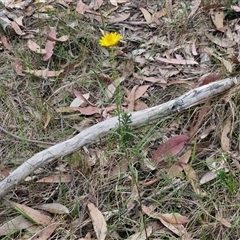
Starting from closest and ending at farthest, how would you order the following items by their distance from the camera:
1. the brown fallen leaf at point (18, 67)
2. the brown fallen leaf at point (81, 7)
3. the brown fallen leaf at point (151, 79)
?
1. the brown fallen leaf at point (151, 79)
2. the brown fallen leaf at point (18, 67)
3. the brown fallen leaf at point (81, 7)

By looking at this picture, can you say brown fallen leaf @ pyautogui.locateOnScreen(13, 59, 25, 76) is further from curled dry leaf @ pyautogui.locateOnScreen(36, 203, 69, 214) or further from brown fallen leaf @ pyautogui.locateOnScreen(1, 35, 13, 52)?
curled dry leaf @ pyautogui.locateOnScreen(36, 203, 69, 214)

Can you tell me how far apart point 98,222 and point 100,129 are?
1.19 feet

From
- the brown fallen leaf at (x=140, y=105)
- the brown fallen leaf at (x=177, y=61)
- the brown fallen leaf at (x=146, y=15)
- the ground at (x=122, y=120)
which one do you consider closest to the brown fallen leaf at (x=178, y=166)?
the ground at (x=122, y=120)

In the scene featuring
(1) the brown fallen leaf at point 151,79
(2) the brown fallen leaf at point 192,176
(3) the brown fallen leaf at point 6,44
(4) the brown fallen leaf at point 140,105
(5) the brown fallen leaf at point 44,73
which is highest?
(3) the brown fallen leaf at point 6,44

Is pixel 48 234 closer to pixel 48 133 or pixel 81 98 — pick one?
pixel 48 133

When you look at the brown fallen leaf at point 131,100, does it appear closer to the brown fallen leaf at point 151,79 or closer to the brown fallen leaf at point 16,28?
the brown fallen leaf at point 151,79

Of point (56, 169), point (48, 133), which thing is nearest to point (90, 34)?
point (48, 133)

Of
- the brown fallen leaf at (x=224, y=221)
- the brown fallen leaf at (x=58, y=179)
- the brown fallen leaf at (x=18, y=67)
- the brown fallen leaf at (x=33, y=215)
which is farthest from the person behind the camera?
the brown fallen leaf at (x=18, y=67)

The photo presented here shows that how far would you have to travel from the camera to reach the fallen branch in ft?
6.49

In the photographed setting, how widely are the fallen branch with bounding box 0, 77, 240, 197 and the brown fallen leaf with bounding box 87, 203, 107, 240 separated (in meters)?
0.24

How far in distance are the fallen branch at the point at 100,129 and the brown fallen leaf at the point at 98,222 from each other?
0.24 m

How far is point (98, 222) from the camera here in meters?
1.90

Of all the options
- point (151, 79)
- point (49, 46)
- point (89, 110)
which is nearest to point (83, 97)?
point (89, 110)

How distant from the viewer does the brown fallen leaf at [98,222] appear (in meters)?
1.86
